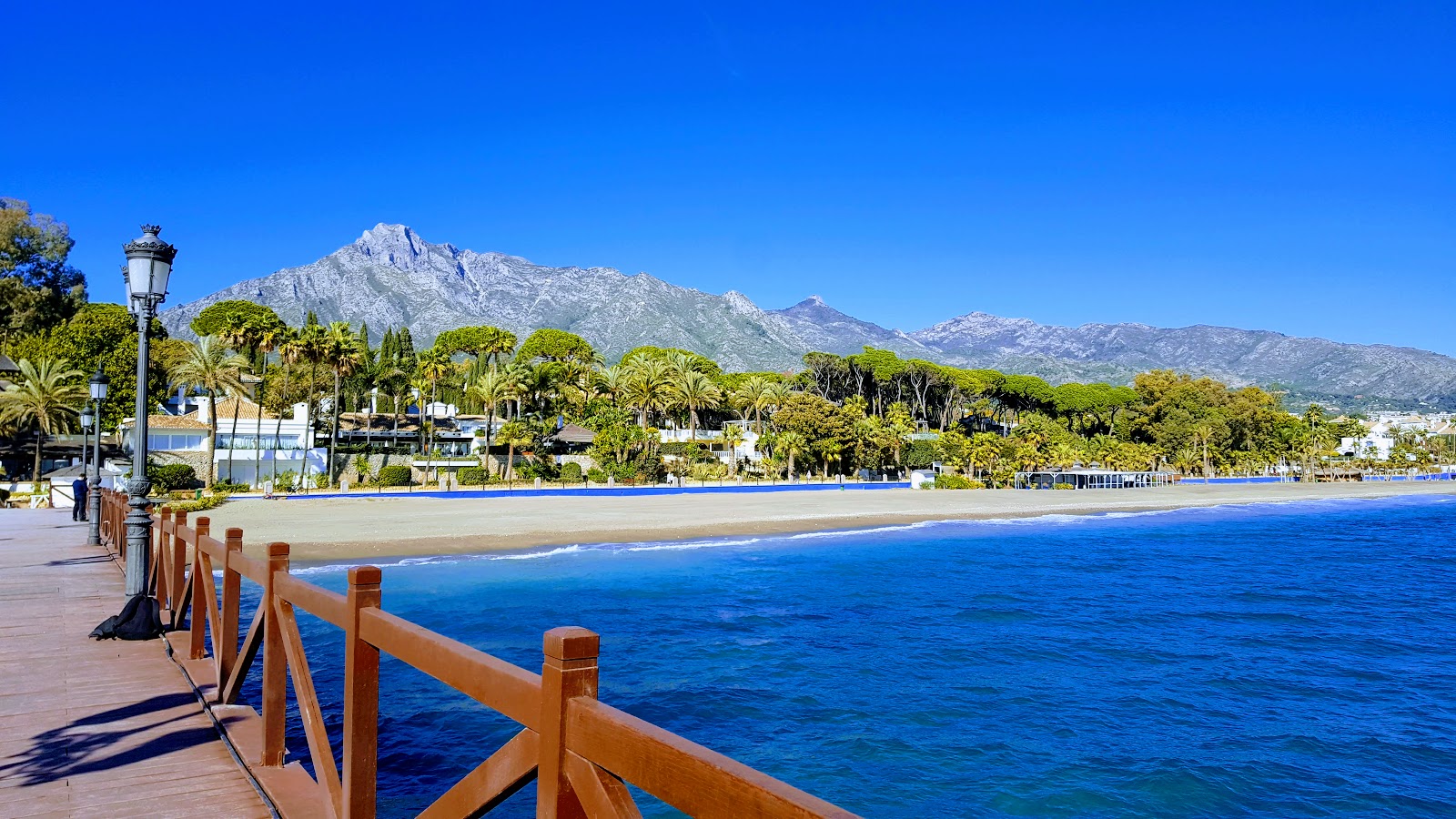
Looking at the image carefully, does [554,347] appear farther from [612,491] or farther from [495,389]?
[612,491]

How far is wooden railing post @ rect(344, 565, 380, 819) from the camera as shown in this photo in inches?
127

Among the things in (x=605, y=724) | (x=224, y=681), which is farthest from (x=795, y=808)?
(x=224, y=681)

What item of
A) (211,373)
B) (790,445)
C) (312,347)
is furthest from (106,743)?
(790,445)

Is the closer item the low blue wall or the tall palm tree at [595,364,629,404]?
the low blue wall

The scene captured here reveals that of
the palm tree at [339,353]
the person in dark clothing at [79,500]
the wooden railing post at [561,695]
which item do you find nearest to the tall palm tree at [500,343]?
the palm tree at [339,353]

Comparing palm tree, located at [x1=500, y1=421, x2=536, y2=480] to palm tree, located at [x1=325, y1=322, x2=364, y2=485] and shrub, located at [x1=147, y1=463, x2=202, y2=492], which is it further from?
shrub, located at [x1=147, y1=463, x2=202, y2=492]

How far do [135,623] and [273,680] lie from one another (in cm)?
477

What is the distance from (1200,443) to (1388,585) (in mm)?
65807

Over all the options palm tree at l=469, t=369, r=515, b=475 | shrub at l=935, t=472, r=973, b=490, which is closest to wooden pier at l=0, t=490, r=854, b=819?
palm tree at l=469, t=369, r=515, b=475

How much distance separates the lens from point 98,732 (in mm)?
5609

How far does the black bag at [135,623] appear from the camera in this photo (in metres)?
8.34

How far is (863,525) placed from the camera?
4016 cm

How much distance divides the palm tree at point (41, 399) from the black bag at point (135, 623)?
126ft

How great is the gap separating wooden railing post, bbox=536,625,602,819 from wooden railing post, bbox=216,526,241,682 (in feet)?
14.3
